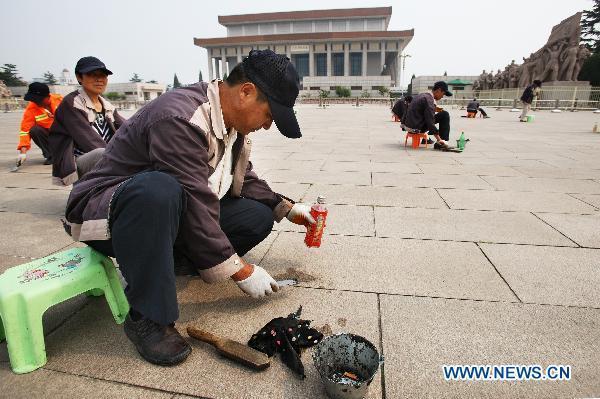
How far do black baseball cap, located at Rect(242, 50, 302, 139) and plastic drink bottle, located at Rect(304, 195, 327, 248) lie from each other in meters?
0.75

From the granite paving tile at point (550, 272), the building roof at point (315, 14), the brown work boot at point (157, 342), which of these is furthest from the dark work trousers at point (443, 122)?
the building roof at point (315, 14)

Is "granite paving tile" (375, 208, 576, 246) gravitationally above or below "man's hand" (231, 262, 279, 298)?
below

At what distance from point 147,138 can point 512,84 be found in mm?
36987

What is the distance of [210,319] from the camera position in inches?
78.5

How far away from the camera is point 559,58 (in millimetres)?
25625

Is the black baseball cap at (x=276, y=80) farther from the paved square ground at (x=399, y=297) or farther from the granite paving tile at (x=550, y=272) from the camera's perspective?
the granite paving tile at (x=550, y=272)

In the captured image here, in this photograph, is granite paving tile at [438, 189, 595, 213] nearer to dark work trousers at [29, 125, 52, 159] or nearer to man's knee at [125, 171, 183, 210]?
man's knee at [125, 171, 183, 210]

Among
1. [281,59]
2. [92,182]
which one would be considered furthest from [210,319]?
[281,59]

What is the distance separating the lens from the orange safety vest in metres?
6.21

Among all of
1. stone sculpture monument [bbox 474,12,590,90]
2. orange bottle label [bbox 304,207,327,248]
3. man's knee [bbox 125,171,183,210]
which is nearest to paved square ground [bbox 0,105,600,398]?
orange bottle label [bbox 304,207,327,248]

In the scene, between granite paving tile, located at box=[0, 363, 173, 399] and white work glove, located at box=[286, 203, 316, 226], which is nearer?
granite paving tile, located at box=[0, 363, 173, 399]

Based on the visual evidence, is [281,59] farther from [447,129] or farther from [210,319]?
[447,129]

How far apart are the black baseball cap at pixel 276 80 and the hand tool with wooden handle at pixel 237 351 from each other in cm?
109

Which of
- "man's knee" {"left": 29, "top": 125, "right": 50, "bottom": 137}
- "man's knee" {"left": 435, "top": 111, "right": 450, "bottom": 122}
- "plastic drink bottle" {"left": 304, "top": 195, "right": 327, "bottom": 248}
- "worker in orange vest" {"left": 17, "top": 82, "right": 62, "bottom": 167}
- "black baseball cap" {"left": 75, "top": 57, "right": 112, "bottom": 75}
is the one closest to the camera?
"plastic drink bottle" {"left": 304, "top": 195, "right": 327, "bottom": 248}
